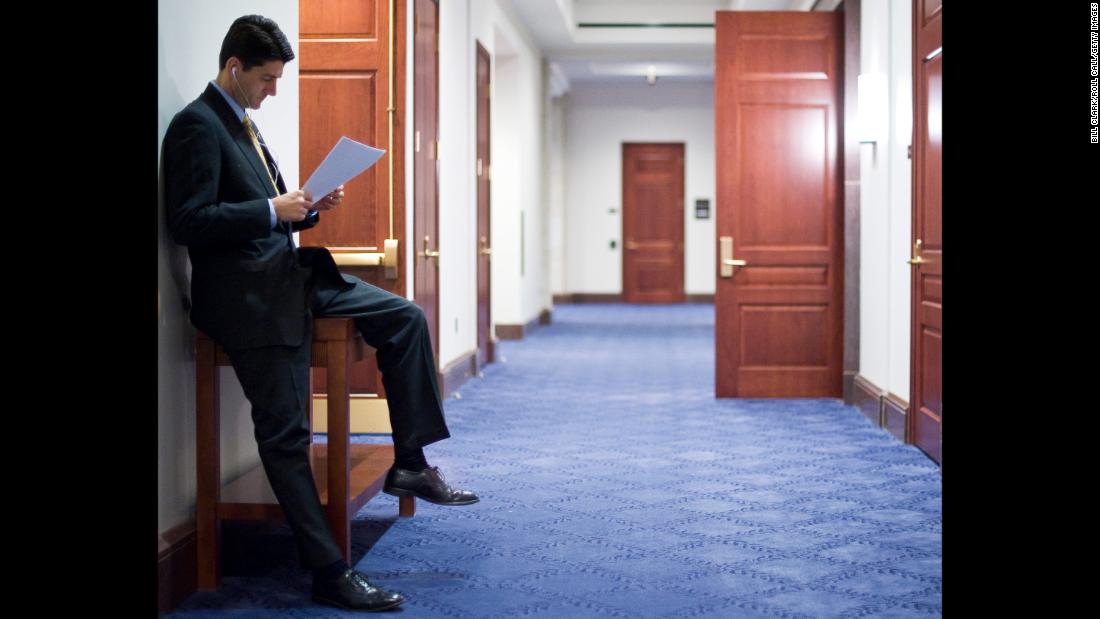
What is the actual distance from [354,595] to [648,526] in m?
1.33

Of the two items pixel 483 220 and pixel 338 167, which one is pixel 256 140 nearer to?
pixel 338 167

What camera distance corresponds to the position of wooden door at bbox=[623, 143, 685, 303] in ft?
59.5

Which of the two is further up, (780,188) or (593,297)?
(780,188)

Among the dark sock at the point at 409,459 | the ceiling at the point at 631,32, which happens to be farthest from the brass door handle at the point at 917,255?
the ceiling at the point at 631,32

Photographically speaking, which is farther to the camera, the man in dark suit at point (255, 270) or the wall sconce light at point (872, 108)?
the wall sconce light at point (872, 108)

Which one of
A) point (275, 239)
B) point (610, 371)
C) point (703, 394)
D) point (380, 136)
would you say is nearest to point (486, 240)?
point (610, 371)

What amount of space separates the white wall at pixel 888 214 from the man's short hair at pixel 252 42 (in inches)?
143

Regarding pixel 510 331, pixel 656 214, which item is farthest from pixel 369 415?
pixel 656 214

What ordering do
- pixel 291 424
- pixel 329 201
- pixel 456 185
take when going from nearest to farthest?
pixel 291 424 → pixel 329 201 → pixel 456 185

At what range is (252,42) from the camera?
3.21 metres

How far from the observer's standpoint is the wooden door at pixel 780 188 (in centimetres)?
738

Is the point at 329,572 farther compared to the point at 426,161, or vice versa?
the point at 426,161

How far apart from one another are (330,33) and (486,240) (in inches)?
154

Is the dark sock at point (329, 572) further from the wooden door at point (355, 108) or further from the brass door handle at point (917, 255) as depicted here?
the brass door handle at point (917, 255)
